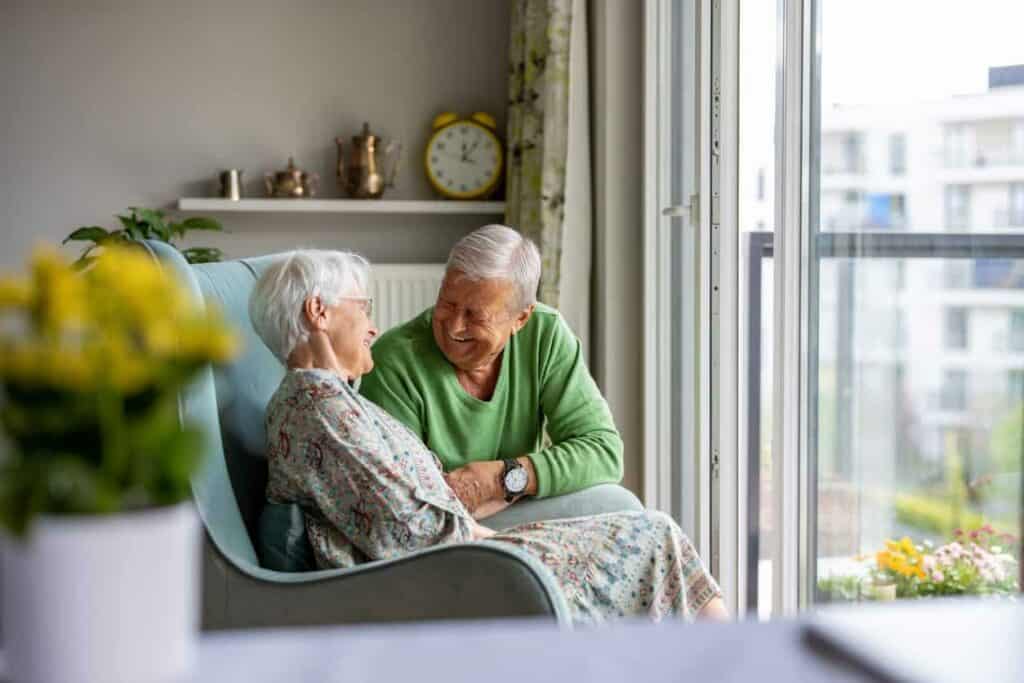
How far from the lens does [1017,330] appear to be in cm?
191

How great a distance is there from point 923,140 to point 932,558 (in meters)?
0.79

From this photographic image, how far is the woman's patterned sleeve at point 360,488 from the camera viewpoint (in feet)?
5.85

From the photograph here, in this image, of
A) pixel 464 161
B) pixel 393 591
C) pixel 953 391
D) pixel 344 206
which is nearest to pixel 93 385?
pixel 393 591

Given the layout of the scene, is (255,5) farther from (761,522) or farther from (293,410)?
(293,410)

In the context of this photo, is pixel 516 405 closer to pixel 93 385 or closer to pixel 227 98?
pixel 93 385

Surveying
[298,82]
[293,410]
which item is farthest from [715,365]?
[298,82]

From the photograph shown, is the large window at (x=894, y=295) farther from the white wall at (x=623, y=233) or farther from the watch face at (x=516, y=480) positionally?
the white wall at (x=623, y=233)

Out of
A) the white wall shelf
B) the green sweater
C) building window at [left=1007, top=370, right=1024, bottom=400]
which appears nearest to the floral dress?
the green sweater

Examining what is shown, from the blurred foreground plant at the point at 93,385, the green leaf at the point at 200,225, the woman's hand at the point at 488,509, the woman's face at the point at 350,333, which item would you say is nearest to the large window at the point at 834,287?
the woman's hand at the point at 488,509

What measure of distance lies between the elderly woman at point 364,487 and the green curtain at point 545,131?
1736 mm

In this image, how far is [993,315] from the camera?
1954 mm

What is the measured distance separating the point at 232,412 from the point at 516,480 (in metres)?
0.58

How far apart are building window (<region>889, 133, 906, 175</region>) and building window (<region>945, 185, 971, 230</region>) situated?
138 millimetres

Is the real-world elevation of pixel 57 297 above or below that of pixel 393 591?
above
